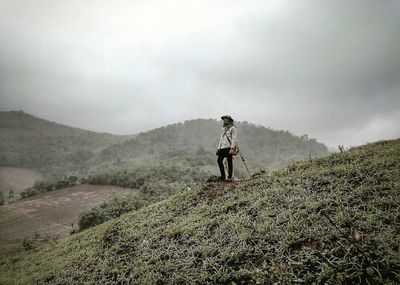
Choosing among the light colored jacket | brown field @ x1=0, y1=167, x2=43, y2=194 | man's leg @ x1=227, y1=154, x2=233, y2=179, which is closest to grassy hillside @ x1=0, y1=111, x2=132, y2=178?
brown field @ x1=0, y1=167, x2=43, y2=194

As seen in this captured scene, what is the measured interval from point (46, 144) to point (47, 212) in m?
37.3

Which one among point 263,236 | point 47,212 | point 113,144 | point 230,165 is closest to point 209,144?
point 113,144

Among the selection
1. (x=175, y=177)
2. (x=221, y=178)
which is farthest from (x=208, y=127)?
(x=221, y=178)

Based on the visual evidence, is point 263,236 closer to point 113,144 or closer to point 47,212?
point 47,212

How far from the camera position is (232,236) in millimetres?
6496

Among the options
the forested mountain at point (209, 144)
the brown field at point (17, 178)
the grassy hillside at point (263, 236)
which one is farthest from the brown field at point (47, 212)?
the forested mountain at point (209, 144)

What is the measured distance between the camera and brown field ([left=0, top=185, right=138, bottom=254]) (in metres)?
13.8

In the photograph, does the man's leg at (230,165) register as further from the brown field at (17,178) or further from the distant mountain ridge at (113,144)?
the brown field at (17,178)

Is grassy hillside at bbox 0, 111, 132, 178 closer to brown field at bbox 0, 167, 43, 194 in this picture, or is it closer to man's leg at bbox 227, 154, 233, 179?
brown field at bbox 0, 167, 43, 194

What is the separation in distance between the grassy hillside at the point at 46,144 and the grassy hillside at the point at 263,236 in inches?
1194

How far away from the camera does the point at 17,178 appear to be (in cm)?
3653

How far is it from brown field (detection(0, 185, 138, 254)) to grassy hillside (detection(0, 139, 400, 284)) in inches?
118

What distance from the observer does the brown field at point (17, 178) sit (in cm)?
3322

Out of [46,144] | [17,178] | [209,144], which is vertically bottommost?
[17,178]
